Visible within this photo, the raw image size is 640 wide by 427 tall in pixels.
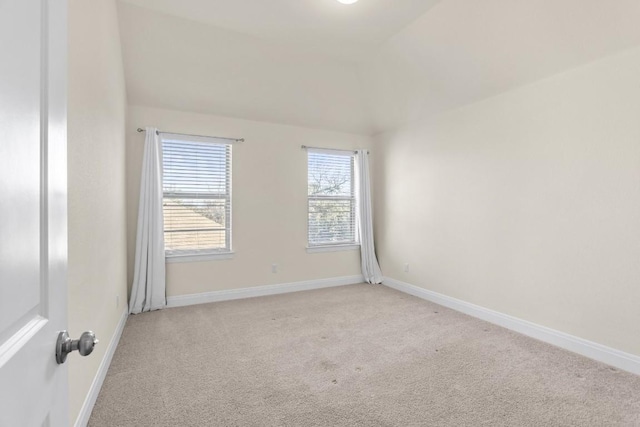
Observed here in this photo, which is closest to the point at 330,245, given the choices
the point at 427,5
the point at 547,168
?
the point at 547,168

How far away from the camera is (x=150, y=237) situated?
12.3ft

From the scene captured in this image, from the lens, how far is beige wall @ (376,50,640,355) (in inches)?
95.9

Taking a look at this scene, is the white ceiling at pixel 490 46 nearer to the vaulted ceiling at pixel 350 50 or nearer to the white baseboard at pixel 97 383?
the vaulted ceiling at pixel 350 50

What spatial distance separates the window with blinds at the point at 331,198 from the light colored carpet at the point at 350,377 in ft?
5.48

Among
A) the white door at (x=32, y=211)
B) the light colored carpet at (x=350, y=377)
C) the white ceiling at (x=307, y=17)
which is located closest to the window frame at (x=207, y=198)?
the light colored carpet at (x=350, y=377)

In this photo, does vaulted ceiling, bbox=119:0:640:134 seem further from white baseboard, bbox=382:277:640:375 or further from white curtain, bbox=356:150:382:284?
white baseboard, bbox=382:277:640:375

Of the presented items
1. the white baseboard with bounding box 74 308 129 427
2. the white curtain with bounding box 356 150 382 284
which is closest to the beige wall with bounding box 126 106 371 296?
the white curtain with bounding box 356 150 382 284

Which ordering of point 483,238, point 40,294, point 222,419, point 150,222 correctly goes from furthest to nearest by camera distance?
point 150,222 → point 483,238 → point 222,419 → point 40,294

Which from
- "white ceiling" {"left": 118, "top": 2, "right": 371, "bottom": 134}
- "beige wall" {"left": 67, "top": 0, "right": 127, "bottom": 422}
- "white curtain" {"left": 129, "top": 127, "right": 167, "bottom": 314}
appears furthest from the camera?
"white curtain" {"left": 129, "top": 127, "right": 167, "bottom": 314}

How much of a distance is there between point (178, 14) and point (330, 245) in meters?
3.35

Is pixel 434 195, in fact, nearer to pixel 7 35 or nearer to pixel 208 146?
pixel 208 146

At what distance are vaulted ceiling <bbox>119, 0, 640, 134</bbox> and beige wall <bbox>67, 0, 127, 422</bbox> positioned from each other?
2.07 ft

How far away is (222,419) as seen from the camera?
1.81 meters

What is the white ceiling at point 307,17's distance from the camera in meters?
2.82
